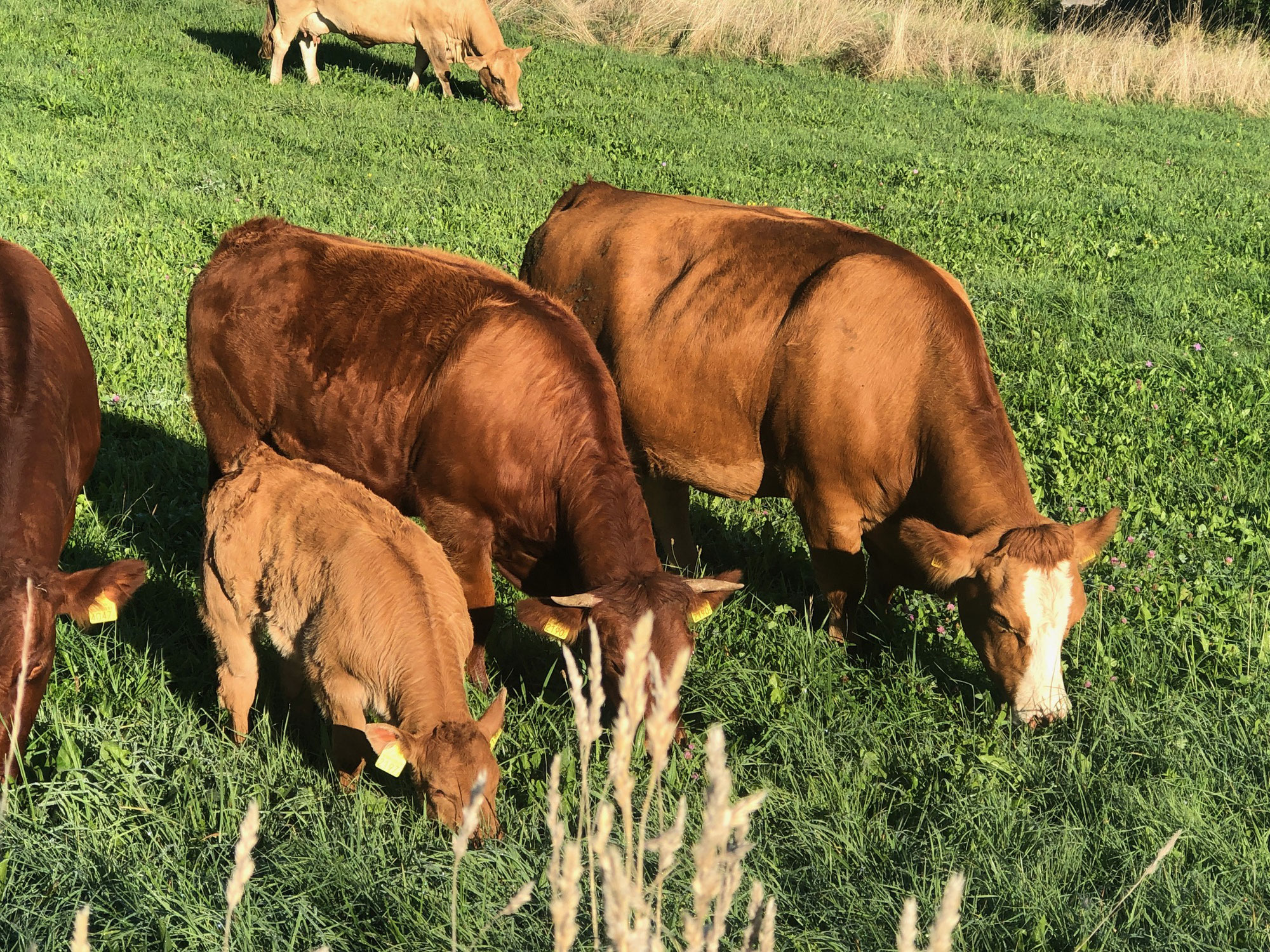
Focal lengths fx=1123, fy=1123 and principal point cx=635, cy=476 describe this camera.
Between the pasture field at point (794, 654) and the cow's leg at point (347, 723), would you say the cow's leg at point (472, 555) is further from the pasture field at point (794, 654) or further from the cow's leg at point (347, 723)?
the cow's leg at point (347, 723)

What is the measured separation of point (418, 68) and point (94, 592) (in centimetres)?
1650

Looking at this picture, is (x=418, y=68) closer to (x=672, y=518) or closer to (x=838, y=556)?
(x=672, y=518)

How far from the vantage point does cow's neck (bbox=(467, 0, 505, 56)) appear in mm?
18688

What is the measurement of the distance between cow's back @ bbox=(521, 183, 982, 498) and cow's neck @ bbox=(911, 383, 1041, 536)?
0.23 meters

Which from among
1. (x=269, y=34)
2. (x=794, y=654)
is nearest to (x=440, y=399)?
(x=794, y=654)

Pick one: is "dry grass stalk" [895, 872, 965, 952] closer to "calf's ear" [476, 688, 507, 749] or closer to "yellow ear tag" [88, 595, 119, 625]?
"calf's ear" [476, 688, 507, 749]

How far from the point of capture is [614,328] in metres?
6.32

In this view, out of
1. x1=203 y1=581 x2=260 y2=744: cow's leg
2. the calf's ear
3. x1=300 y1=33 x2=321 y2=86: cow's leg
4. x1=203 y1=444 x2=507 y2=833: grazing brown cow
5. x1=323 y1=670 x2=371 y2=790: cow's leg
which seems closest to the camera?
the calf's ear

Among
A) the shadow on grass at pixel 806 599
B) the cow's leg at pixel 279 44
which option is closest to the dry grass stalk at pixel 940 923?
the shadow on grass at pixel 806 599

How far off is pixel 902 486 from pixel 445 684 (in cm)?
247

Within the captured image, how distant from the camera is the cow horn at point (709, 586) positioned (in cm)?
429

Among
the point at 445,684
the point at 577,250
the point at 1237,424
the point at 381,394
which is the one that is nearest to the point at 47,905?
the point at 445,684

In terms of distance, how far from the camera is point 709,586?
4293 millimetres

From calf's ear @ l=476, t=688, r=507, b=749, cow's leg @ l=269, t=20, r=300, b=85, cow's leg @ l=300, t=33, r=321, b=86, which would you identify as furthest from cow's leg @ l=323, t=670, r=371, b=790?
cow's leg @ l=300, t=33, r=321, b=86
